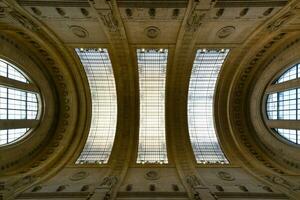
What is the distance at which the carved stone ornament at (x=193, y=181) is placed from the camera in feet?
77.2

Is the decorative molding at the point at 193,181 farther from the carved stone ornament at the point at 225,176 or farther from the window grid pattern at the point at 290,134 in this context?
the window grid pattern at the point at 290,134

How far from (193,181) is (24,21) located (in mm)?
19462

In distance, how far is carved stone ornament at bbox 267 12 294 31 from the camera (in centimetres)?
2160

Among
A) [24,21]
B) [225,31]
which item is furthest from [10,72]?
[225,31]

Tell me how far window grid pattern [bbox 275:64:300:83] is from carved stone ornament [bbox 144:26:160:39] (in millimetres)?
13963

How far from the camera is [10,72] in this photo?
1063 inches

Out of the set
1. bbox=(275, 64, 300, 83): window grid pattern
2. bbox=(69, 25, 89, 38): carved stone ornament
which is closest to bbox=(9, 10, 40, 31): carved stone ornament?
bbox=(69, 25, 89, 38): carved stone ornament

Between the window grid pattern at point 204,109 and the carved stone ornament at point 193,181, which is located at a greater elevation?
the window grid pattern at point 204,109

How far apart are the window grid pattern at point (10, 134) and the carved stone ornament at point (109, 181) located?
10.1 metres

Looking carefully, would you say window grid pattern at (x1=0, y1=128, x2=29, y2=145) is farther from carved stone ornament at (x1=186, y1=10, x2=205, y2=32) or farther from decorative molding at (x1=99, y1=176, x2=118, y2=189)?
carved stone ornament at (x1=186, y1=10, x2=205, y2=32)

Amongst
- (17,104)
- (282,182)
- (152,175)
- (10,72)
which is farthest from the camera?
(17,104)

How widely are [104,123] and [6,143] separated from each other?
35.8ft

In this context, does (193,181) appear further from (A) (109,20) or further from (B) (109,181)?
(A) (109,20)

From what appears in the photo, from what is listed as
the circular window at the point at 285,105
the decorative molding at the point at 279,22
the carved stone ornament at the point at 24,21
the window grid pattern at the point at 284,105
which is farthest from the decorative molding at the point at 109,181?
the decorative molding at the point at 279,22
